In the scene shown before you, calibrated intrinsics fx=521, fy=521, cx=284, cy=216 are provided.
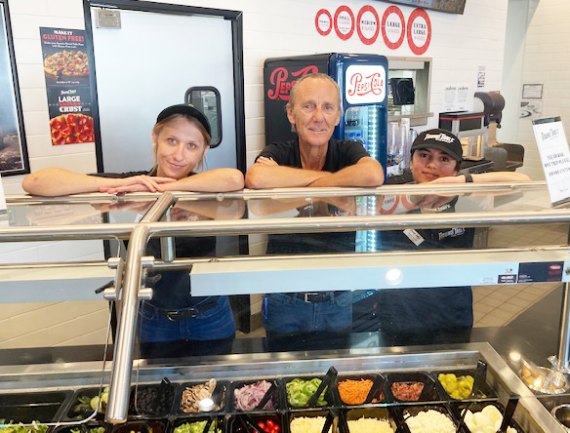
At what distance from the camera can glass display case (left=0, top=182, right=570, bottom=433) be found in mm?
1248

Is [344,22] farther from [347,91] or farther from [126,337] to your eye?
[126,337]

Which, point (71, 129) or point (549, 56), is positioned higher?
point (549, 56)

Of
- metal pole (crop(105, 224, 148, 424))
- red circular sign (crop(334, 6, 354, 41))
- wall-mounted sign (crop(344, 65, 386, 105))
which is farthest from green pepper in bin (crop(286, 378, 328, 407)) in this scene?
red circular sign (crop(334, 6, 354, 41))

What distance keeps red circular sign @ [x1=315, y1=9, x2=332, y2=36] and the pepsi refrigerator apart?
0.77m

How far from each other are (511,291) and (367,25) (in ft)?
12.3

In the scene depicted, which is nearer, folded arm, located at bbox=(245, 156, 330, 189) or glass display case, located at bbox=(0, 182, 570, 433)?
glass display case, located at bbox=(0, 182, 570, 433)

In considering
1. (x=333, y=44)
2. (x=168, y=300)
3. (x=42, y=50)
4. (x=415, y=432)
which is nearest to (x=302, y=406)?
(x=415, y=432)

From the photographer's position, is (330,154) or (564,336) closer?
(564,336)

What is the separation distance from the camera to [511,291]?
1.93m

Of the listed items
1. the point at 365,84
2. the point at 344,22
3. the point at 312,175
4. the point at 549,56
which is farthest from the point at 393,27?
the point at 312,175

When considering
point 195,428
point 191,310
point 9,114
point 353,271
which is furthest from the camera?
point 9,114

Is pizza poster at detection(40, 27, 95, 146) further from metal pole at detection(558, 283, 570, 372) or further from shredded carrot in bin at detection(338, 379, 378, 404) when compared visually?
metal pole at detection(558, 283, 570, 372)

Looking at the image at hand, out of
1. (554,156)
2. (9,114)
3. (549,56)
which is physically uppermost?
(549,56)

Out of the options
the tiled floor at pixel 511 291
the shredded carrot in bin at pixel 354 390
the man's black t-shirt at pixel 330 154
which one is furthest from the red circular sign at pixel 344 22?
the shredded carrot in bin at pixel 354 390
